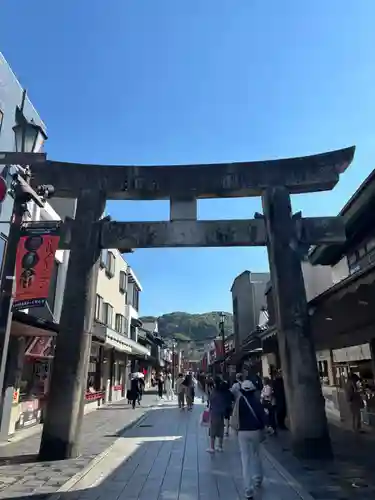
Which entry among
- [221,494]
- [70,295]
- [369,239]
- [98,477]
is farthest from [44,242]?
[369,239]

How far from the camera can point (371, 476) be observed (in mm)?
7699

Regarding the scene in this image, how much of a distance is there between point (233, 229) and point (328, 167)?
11.3 feet

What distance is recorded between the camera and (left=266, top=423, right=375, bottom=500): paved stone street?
22.1ft

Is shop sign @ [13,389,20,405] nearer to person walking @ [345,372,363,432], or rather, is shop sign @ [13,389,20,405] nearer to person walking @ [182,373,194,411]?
person walking @ [182,373,194,411]

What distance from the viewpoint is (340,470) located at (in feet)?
27.1

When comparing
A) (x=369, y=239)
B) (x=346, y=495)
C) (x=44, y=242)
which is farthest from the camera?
(x=369, y=239)

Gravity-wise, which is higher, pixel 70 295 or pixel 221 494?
pixel 70 295

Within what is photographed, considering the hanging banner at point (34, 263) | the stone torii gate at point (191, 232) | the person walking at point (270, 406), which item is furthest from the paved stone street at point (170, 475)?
the hanging banner at point (34, 263)

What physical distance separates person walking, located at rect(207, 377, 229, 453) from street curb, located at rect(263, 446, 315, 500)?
55.5 inches

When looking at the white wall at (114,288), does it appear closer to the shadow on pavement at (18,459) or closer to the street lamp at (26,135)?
the shadow on pavement at (18,459)

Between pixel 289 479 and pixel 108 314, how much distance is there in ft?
72.6

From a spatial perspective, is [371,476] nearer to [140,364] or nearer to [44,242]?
[44,242]

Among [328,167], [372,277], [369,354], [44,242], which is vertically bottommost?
[369,354]

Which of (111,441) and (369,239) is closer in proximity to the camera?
(111,441)
